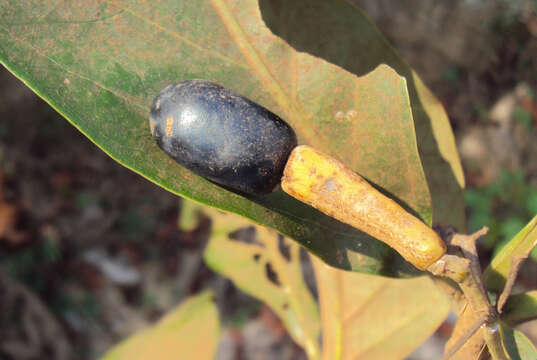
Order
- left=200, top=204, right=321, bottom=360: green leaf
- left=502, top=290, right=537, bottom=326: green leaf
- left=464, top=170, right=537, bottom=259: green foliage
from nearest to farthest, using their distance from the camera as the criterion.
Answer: left=502, top=290, right=537, bottom=326: green leaf, left=200, top=204, right=321, bottom=360: green leaf, left=464, top=170, right=537, bottom=259: green foliage

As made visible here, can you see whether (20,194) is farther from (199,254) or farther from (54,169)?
(199,254)

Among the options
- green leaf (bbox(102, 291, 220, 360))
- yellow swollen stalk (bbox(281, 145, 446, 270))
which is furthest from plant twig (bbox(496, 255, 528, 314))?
green leaf (bbox(102, 291, 220, 360))

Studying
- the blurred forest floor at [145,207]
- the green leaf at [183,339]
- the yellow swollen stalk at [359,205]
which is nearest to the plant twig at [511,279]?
the yellow swollen stalk at [359,205]

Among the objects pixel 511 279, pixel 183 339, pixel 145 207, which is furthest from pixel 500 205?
pixel 511 279

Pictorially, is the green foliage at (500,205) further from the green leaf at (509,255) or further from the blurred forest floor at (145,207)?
the green leaf at (509,255)

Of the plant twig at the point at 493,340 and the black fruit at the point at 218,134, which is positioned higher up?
the black fruit at the point at 218,134

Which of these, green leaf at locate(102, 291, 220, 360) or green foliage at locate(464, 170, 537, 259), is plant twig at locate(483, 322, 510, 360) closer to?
green leaf at locate(102, 291, 220, 360)
